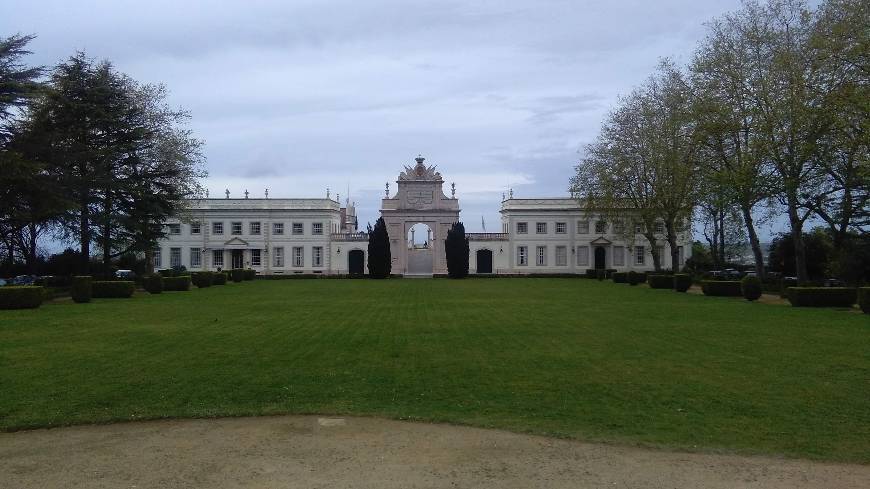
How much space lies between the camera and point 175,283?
38.0m

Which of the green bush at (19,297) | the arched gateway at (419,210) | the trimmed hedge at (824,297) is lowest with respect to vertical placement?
the trimmed hedge at (824,297)

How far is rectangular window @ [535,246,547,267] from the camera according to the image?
72688mm

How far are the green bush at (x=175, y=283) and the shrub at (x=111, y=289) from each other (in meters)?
6.39

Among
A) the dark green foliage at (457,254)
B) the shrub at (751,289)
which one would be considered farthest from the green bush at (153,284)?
the dark green foliage at (457,254)

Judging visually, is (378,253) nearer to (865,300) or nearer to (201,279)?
(201,279)

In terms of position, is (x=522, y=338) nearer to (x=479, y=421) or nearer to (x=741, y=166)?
(x=479, y=421)

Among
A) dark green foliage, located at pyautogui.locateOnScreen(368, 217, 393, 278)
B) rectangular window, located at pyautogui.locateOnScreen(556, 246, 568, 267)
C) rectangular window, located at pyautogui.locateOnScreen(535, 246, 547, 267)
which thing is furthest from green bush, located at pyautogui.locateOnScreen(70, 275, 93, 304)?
rectangular window, located at pyautogui.locateOnScreen(556, 246, 568, 267)

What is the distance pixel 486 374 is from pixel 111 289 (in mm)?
25062

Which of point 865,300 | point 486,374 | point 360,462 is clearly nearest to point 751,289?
point 865,300

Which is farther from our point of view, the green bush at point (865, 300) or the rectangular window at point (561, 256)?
the rectangular window at point (561, 256)

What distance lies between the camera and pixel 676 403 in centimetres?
884

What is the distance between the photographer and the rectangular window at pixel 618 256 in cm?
7194

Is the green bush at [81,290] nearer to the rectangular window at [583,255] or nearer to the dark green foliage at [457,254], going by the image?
the dark green foliage at [457,254]

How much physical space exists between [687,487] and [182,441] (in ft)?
16.1
